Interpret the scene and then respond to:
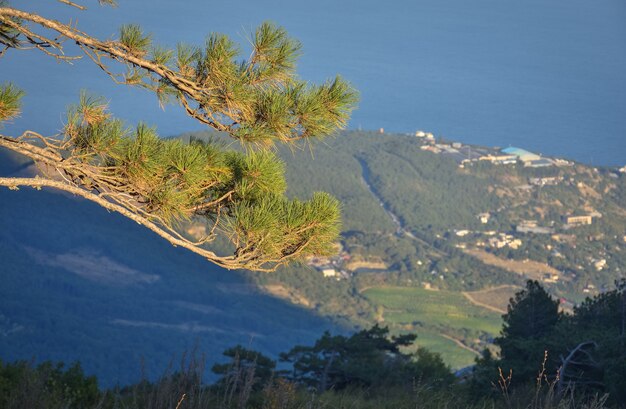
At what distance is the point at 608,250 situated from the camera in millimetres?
34750

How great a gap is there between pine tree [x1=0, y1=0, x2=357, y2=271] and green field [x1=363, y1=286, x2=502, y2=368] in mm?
20089

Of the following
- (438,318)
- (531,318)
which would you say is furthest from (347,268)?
(531,318)

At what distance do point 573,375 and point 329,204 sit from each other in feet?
13.4

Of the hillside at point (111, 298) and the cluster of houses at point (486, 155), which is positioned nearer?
the hillside at point (111, 298)

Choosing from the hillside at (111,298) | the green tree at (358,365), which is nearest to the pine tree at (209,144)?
the green tree at (358,365)

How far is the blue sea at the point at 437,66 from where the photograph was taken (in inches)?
1817

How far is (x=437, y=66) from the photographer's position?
75.9m

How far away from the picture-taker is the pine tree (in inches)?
137

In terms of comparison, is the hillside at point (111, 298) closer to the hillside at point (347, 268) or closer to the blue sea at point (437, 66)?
the hillside at point (347, 268)

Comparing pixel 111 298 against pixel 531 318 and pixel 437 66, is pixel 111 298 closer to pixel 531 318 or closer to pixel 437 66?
pixel 531 318

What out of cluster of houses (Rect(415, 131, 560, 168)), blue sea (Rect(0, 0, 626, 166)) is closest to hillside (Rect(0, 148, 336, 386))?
blue sea (Rect(0, 0, 626, 166))

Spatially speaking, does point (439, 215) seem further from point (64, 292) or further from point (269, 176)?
point (269, 176)

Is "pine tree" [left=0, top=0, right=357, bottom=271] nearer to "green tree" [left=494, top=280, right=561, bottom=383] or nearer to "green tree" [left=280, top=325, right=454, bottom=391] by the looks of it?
"green tree" [left=494, top=280, right=561, bottom=383]

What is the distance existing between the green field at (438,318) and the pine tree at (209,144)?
20089mm
